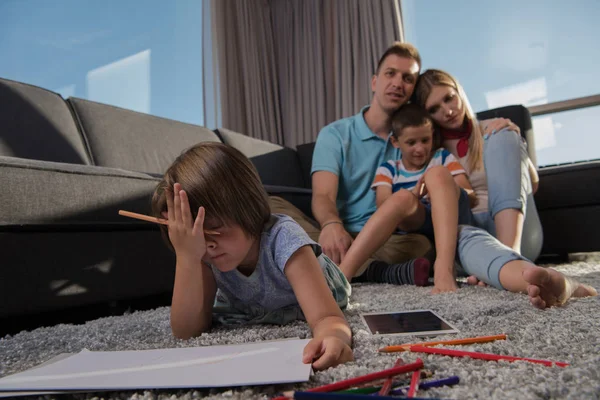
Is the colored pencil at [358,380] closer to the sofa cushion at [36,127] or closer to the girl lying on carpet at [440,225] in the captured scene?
the girl lying on carpet at [440,225]

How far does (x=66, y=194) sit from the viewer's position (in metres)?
1.03

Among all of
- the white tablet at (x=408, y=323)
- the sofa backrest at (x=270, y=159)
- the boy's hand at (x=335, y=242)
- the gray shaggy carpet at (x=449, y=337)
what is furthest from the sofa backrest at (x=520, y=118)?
the white tablet at (x=408, y=323)

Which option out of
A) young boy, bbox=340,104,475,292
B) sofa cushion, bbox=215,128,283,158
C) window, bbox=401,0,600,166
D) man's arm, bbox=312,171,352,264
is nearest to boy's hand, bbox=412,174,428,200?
young boy, bbox=340,104,475,292

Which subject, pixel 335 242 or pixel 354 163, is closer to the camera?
pixel 335 242

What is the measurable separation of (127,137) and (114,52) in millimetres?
1222

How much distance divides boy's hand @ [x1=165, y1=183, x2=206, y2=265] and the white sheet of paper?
14 centimetres

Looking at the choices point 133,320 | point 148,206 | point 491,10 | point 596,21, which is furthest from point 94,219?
point 596,21

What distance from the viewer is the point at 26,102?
1.45 m

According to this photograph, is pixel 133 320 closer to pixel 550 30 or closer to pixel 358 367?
pixel 358 367

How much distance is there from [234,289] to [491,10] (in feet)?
9.64

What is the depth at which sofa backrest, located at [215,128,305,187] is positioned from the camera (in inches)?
84.9

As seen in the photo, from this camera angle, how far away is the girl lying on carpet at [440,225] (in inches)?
33.6

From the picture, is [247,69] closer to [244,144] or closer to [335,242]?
[244,144]

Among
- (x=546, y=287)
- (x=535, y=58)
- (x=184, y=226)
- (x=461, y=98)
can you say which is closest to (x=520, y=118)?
(x=461, y=98)
